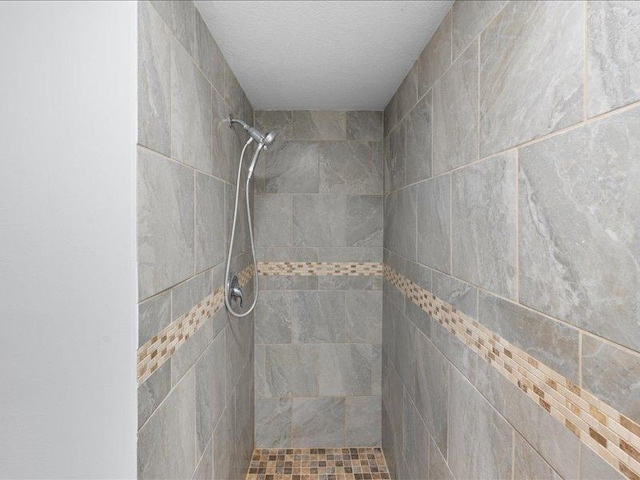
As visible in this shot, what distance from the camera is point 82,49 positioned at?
37.9 inches

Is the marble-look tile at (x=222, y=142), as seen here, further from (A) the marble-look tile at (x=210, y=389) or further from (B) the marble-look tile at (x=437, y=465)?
(B) the marble-look tile at (x=437, y=465)

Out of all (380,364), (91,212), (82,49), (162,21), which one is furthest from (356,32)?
(380,364)

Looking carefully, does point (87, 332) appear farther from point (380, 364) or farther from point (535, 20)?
point (380, 364)

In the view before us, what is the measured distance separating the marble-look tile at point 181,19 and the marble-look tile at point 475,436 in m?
1.46

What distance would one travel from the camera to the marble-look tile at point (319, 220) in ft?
9.48

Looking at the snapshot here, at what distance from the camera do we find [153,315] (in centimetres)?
107

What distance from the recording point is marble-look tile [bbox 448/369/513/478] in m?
1.11

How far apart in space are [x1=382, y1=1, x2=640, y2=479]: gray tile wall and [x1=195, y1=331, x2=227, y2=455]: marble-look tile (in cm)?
94

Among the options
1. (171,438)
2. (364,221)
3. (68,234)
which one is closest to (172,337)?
(171,438)

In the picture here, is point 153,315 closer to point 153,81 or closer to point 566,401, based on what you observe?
point 153,81

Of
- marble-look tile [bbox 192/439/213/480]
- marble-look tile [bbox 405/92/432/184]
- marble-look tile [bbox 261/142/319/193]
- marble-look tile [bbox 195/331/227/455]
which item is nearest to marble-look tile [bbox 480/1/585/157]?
marble-look tile [bbox 405/92/432/184]

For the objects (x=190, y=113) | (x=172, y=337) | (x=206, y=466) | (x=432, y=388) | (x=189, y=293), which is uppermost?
(x=190, y=113)

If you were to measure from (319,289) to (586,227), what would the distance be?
7.36 feet

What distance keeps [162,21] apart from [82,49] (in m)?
0.27
